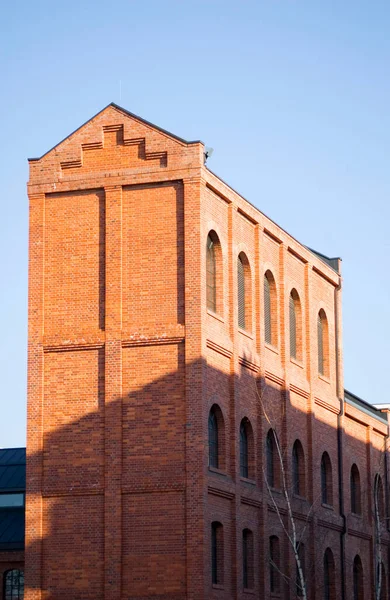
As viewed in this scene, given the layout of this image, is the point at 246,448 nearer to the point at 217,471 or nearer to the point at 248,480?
the point at 248,480

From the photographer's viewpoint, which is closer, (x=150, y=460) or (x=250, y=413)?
(x=150, y=460)

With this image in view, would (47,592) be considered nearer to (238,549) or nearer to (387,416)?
(238,549)

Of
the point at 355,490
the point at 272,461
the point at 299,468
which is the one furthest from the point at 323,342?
the point at 272,461

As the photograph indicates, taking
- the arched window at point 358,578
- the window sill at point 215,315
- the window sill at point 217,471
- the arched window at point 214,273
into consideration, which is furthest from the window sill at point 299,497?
the arched window at point 214,273

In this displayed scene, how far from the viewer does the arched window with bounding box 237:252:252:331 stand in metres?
42.8

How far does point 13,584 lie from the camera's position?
47.3 metres

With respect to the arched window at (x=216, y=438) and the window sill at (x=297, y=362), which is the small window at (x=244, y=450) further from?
the window sill at (x=297, y=362)

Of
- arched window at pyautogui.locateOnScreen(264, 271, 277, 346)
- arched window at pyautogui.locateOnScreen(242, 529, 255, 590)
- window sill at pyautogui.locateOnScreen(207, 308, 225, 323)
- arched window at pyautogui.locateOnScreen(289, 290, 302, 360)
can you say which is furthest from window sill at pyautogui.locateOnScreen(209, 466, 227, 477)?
arched window at pyautogui.locateOnScreen(289, 290, 302, 360)

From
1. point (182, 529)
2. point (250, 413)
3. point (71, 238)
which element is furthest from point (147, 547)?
point (71, 238)

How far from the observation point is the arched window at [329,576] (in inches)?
1927

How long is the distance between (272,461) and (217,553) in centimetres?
625

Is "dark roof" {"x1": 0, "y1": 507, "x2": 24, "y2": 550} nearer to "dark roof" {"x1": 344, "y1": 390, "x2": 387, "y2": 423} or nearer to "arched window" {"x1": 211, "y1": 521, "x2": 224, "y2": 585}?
"arched window" {"x1": 211, "y1": 521, "x2": 224, "y2": 585}

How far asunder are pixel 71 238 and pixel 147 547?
898 centimetres

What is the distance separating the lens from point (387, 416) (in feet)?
195
